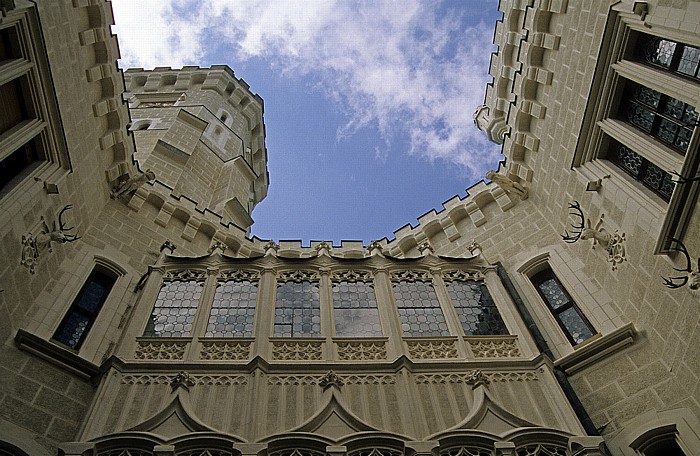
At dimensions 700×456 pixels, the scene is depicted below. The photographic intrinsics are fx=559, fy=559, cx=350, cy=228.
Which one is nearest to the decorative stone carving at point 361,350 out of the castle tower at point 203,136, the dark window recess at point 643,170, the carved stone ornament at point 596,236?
the carved stone ornament at point 596,236

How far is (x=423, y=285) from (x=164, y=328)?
19.4ft

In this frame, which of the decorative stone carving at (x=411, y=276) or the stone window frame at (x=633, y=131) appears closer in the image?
the stone window frame at (x=633, y=131)

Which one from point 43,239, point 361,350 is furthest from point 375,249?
point 43,239

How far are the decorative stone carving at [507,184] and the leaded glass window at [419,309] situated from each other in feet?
13.7

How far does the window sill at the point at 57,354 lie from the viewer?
9.95m

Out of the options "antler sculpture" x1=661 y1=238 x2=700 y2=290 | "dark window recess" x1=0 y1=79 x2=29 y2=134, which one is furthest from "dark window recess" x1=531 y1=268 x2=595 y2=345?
"dark window recess" x1=0 y1=79 x2=29 y2=134

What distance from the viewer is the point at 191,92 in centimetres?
3675

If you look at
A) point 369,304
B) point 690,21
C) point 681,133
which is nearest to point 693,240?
point 681,133

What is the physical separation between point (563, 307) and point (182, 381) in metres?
8.12

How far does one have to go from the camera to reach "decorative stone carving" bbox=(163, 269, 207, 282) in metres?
13.1

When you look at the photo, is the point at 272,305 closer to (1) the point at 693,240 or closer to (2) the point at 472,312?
(2) the point at 472,312

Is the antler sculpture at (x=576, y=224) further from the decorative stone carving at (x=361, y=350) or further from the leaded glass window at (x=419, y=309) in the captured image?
the decorative stone carving at (x=361, y=350)

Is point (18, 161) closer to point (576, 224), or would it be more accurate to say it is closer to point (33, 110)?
point (33, 110)

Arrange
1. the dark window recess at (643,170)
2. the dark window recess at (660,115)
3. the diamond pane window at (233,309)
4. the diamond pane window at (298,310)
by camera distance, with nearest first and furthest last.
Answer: the dark window recess at (660,115), the dark window recess at (643,170), the diamond pane window at (233,309), the diamond pane window at (298,310)
